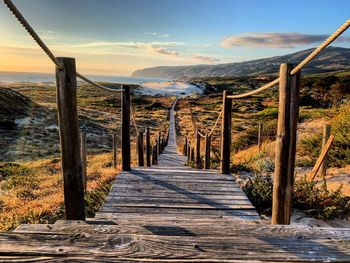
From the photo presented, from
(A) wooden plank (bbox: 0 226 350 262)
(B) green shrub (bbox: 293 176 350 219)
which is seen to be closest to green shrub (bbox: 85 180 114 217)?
(A) wooden plank (bbox: 0 226 350 262)

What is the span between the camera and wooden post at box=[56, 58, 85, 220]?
89.1 inches

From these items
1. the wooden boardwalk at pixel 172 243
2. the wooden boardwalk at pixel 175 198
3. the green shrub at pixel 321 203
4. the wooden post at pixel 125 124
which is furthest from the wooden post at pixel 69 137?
the green shrub at pixel 321 203

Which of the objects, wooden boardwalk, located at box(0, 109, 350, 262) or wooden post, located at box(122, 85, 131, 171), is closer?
wooden boardwalk, located at box(0, 109, 350, 262)

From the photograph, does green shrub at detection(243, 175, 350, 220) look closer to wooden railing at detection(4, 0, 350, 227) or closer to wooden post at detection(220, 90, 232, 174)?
wooden post at detection(220, 90, 232, 174)

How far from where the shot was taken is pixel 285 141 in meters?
2.44

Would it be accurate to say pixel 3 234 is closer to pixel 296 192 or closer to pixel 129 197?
pixel 129 197

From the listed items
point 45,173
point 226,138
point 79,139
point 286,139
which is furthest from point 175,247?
point 45,173

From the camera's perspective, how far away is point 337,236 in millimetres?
1798

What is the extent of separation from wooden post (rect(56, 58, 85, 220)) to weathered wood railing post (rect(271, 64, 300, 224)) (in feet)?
5.19

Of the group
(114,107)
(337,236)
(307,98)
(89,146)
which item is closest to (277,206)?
(337,236)

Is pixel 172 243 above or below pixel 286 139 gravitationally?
below

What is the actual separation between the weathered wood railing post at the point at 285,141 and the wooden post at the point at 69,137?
1.58 meters

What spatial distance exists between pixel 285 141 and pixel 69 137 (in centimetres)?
169

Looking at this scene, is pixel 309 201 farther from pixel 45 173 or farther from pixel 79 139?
pixel 45 173
